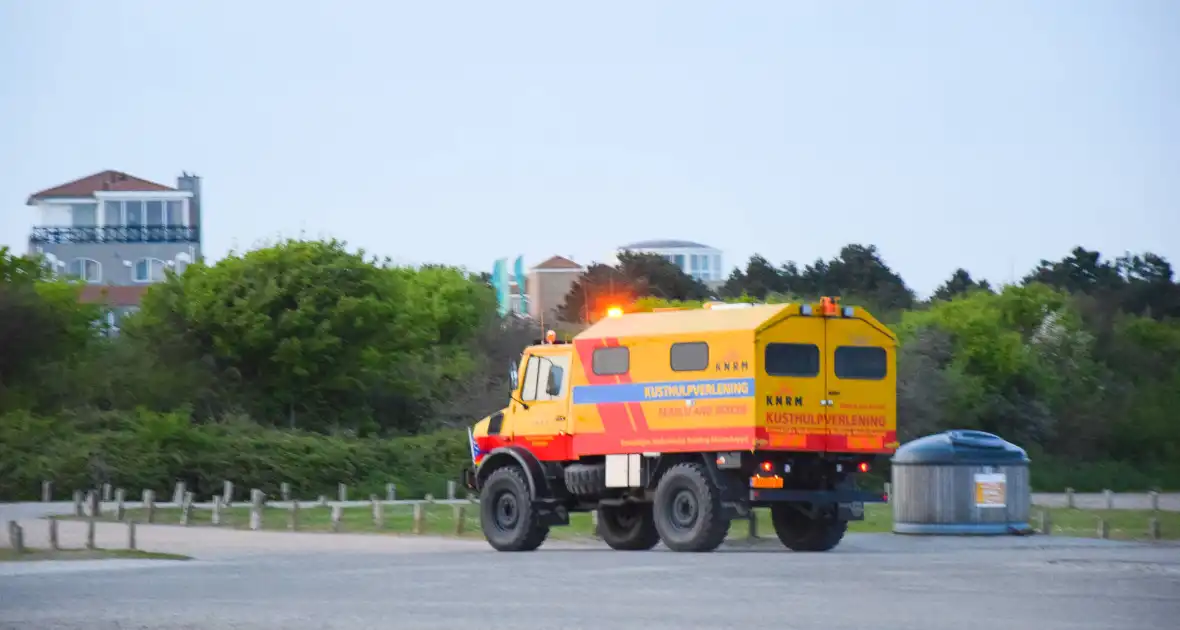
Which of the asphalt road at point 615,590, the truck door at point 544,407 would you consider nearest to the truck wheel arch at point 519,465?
the truck door at point 544,407

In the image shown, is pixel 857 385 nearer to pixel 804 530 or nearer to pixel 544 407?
pixel 804 530

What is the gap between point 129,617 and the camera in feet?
53.5

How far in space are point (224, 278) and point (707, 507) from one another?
41.4m

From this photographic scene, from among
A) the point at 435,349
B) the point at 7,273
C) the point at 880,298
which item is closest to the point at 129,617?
the point at 7,273

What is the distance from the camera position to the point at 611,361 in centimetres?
2788

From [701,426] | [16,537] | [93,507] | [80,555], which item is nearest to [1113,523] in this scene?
[701,426]

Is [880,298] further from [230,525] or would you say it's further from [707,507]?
[707,507]

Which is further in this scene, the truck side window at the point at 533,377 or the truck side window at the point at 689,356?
the truck side window at the point at 533,377

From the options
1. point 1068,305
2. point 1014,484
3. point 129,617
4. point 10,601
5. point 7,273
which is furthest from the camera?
point 1068,305

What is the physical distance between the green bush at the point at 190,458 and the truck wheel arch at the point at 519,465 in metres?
25.5

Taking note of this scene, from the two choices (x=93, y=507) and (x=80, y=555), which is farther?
(x=93, y=507)

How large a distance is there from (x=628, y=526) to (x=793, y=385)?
163 inches

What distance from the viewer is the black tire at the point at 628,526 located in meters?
29.0

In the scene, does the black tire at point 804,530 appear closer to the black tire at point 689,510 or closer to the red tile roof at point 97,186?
the black tire at point 689,510
